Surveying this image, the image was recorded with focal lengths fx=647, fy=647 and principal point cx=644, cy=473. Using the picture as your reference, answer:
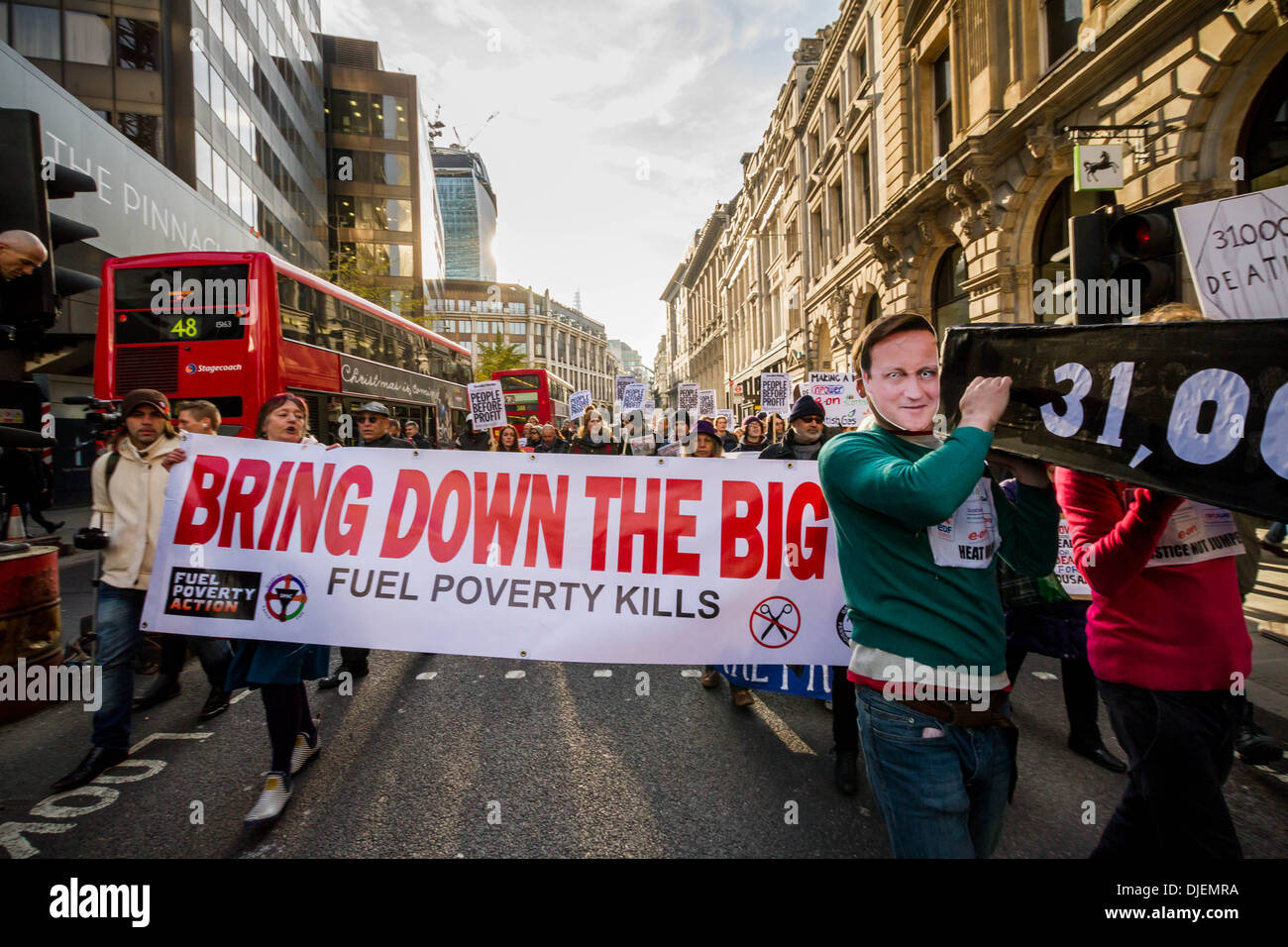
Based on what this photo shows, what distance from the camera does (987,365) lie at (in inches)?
70.4

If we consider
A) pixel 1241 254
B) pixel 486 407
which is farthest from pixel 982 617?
pixel 486 407

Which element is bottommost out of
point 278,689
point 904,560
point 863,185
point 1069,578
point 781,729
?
point 781,729

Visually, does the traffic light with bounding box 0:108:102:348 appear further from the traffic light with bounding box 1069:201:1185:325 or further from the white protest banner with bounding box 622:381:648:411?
the white protest banner with bounding box 622:381:648:411

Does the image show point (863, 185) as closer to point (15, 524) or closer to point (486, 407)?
point (486, 407)

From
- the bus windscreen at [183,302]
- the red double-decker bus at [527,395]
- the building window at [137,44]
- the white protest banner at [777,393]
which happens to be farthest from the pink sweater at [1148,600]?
the building window at [137,44]

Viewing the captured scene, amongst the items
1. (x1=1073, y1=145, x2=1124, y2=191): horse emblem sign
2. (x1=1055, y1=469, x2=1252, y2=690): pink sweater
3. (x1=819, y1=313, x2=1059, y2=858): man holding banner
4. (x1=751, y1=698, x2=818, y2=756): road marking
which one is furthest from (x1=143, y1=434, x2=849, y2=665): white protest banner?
(x1=1073, y1=145, x2=1124, y2=191): horse emblem sign

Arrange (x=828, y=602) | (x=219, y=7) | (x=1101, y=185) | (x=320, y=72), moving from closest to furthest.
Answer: (x=828, y=602)
(x=1101, y=185)
(x=219, y=7)
(x=320, y=72)

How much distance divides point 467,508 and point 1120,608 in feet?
8.87

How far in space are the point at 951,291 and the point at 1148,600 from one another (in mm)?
16790

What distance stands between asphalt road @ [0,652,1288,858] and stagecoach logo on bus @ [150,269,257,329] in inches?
277

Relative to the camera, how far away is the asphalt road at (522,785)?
2.72 m

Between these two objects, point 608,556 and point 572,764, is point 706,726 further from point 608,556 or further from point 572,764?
point 608,556

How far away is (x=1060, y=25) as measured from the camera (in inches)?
463

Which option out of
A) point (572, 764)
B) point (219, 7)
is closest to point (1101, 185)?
point (572, 764)
